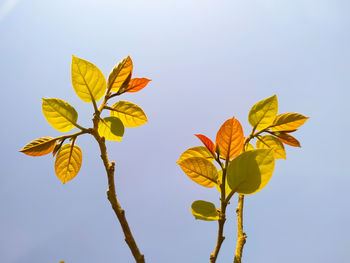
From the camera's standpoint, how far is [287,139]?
91 cm

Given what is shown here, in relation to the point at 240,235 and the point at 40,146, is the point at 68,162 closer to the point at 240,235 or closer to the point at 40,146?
the point at 40,146

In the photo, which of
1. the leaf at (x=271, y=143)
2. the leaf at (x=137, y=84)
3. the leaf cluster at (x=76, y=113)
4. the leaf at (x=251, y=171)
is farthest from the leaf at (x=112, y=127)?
the leaf at (x=271, y=143)

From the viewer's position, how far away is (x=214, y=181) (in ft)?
2.16

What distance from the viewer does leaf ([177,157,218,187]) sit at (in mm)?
647

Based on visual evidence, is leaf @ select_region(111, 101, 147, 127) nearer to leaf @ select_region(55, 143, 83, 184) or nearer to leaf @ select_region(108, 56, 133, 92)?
leaf @ select_region(108, 56, 133, 92)

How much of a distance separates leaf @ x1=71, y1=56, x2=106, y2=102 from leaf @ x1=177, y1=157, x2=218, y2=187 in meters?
0.32

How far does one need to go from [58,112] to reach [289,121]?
73cm

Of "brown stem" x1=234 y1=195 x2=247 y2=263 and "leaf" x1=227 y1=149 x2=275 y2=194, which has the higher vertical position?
"leaf" x1=227 y1=149 x2=275 y2=194

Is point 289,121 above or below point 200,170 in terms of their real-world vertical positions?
above

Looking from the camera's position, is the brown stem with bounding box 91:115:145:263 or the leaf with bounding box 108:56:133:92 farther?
the leaf with bounding box 108:56:133:92

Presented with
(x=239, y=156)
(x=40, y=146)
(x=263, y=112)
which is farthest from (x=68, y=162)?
(x=263, y=112)

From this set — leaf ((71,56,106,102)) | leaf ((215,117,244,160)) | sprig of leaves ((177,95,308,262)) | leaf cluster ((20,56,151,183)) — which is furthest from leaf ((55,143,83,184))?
leaf ((215,117,244,160))

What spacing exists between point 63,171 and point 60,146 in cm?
8

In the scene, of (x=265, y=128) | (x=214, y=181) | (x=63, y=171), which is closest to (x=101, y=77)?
(x=63, y=171)
